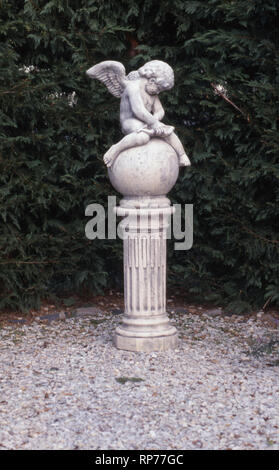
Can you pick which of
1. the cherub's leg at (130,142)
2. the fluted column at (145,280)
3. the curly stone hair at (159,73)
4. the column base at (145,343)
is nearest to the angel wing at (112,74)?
the curly stone hair at (159,73)

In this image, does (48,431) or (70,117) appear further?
(70,117)

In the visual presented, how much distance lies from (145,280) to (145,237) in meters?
0.35

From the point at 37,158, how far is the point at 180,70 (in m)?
1.61

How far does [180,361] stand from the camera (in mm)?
5281

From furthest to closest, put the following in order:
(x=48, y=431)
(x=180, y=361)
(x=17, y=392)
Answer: (x=180, y=361)
(x=17, y=392)
(x=48, y=431)

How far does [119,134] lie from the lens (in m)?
6.92

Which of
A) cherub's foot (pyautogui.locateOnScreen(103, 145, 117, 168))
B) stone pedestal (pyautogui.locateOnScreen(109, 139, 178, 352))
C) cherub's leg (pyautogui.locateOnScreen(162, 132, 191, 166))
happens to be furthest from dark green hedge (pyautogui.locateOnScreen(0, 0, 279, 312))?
cherub's foot (pyautogui.locateOnScreen(103, 145, 117, 168))

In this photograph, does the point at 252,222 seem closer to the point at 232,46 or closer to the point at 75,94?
the point at 232,46

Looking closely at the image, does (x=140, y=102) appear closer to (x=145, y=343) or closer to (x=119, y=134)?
(x=119, y=134)

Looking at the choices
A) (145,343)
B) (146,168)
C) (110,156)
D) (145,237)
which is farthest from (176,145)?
(145,343)

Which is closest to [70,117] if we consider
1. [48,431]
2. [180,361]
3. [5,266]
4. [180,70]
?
[180,70]

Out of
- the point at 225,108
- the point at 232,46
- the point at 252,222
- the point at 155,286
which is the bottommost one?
the point at 155,286

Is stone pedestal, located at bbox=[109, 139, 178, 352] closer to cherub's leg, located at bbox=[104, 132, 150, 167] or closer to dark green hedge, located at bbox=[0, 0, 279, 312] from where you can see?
cherub's leg, located at bbox=[104, 132, 150, 167]

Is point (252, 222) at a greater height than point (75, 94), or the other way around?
point (75, 94)
